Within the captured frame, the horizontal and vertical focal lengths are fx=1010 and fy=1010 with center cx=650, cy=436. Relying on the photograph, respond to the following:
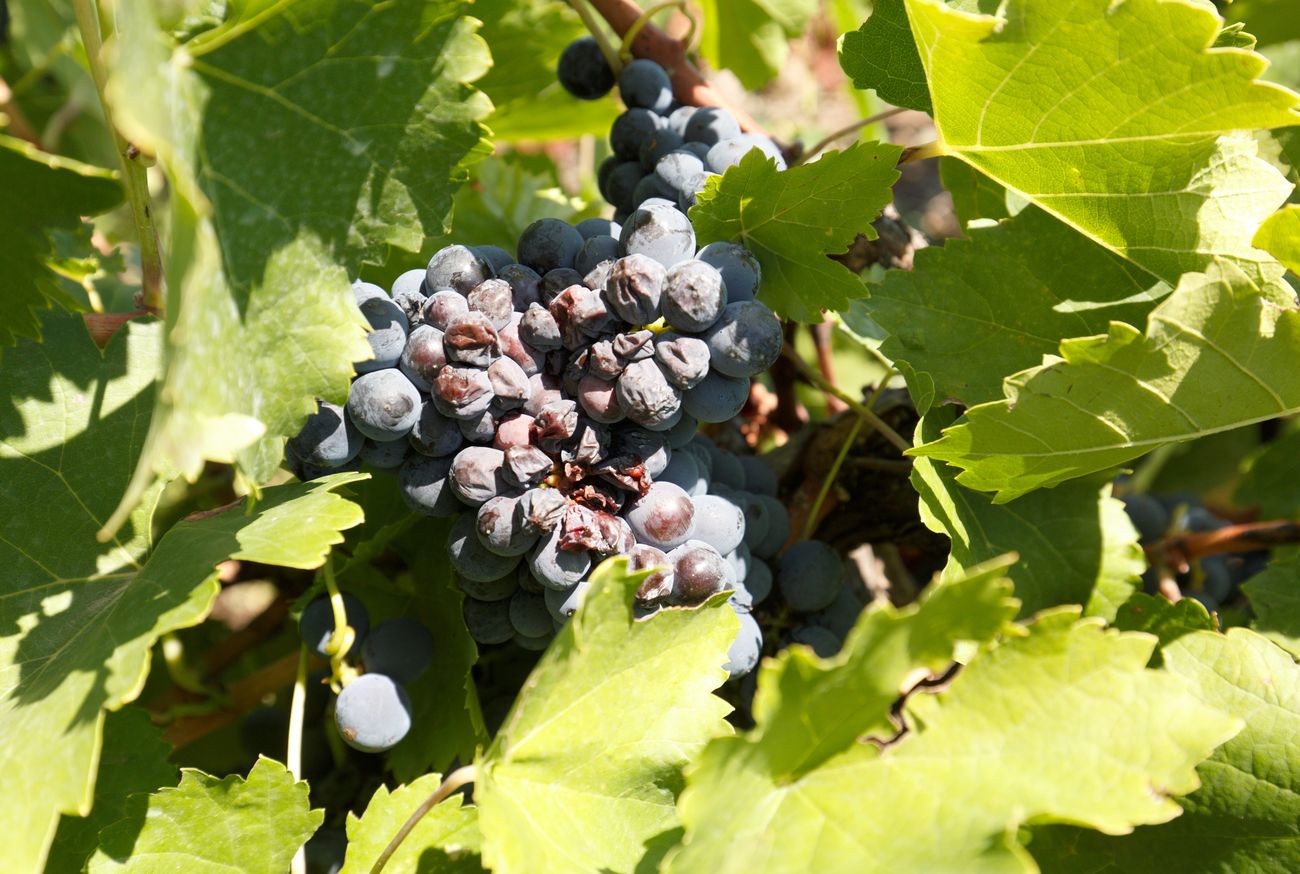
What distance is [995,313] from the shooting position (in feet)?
Answer: 4.40

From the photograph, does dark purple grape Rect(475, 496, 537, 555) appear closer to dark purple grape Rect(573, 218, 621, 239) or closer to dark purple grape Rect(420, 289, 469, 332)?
dark purple grape Rect(420, 289, 469, 332)

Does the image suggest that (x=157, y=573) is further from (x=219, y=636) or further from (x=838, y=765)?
(x=219, y=636)

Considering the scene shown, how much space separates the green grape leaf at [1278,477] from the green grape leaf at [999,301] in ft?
3.19

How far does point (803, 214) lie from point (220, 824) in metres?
0.97

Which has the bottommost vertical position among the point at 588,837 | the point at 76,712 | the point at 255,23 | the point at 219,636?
the point at 219,636

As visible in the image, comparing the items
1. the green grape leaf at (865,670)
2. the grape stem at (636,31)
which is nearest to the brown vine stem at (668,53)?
the grape stem at (636,31)

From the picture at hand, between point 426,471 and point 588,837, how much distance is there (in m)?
0.44

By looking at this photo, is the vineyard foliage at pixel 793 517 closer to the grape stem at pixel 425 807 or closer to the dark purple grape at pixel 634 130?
the grape stem at pixel 425 807

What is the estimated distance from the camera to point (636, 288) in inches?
42.5

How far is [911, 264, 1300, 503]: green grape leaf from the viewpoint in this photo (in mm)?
1059

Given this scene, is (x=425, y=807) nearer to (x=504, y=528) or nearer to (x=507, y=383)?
(x=504, y=528)

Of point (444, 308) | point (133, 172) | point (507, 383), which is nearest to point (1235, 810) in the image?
point (507, 383)

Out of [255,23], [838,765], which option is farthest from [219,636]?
[838,765]

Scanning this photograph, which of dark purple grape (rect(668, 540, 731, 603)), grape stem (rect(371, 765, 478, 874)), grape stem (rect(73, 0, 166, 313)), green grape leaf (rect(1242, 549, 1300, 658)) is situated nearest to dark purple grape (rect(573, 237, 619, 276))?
dark purple grape (rect(668, 540, 731, 603))
